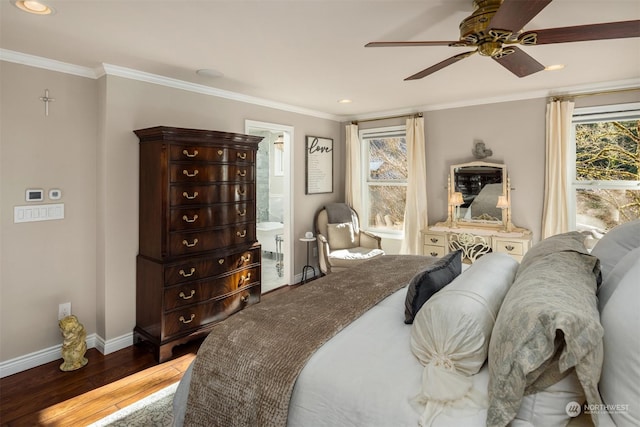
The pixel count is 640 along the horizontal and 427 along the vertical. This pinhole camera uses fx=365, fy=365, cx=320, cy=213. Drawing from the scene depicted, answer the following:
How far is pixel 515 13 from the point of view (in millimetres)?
1533

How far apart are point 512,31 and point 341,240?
345 centimetres

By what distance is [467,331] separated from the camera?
4.24 feet

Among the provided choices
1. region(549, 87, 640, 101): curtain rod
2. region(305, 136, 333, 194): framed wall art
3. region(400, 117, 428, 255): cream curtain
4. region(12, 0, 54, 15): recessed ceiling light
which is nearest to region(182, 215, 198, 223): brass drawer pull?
region(12, 0, 54, 15): recessed ceiling light

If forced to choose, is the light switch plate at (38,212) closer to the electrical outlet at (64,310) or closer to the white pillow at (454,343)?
the electrical outlet at (64,310)

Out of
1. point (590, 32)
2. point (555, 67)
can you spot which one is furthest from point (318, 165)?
point (590, 32)

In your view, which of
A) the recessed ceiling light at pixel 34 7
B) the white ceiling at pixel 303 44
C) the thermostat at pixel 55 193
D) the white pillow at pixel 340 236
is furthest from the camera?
the white pillow at pixel 340 236

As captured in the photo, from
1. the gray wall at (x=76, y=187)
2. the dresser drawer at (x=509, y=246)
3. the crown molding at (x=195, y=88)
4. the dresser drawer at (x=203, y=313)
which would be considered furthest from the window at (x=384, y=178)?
the dresser drawer at (x=203, y=313)

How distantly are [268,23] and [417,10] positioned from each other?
885mm

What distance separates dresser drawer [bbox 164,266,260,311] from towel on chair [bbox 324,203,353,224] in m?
1.66

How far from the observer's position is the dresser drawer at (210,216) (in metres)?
3.05

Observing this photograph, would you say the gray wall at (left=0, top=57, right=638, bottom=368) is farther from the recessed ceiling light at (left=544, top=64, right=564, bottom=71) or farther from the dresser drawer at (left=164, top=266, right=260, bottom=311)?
the recessed ceiling light at (left=544, top=64, right=564, bottom=71)

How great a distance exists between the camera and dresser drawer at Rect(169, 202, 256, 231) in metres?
3.05

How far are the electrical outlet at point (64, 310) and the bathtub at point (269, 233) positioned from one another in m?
3.23

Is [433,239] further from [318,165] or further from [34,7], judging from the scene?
[34,7]
